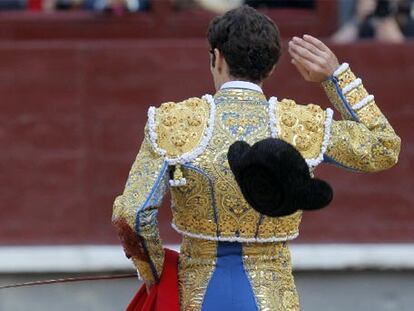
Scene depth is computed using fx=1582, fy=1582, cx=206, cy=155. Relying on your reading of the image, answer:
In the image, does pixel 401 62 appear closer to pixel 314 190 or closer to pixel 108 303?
pixel 108 303

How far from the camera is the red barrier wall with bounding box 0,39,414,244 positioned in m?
7.02

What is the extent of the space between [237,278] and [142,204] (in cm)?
30

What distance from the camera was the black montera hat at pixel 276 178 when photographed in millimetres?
3438

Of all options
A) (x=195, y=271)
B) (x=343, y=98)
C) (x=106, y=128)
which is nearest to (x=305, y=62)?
(x=343, y=98)

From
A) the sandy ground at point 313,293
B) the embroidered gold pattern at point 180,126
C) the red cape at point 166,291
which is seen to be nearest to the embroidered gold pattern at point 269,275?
the red cape at point 166,291

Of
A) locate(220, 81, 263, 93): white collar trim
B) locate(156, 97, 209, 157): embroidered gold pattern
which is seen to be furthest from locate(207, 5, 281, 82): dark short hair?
locate(156, 97, 209, 157): embroidered gold pattern

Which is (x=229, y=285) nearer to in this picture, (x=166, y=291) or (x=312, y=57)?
(x=166, y=291)

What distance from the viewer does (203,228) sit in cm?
378

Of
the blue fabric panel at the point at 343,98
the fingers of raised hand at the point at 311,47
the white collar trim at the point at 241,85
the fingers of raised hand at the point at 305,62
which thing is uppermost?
the fingers of raised hand at the point at 311,47

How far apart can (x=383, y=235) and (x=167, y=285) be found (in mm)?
3465

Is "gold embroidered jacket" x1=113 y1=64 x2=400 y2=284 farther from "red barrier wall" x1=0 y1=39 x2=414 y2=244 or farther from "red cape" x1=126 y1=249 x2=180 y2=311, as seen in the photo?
"red barrier wall" x1=0 y1=39 x2=414 y2=244

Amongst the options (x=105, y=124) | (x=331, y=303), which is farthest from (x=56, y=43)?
(x=331, y=303)

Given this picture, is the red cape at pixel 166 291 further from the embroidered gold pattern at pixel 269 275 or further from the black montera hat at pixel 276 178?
the black montera hat at pixel 276 178

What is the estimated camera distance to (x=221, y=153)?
3740mm
